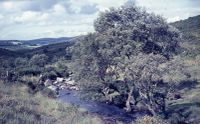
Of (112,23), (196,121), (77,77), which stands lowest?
(196,121)

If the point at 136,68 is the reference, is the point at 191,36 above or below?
above

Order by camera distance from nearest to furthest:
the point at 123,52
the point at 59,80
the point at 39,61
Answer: the point at 123,52 < the point at 59,80 < the point at 39,61

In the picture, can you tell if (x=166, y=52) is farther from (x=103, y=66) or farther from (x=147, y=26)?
(x=103, y=66)

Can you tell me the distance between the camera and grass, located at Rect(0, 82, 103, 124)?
1975cm

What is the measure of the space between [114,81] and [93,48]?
653 centimetres

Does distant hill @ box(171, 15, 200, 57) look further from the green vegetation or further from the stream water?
the stream water

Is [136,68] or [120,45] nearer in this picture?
[136,68]

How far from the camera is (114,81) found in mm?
54438

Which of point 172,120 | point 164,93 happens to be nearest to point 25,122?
point 172,120

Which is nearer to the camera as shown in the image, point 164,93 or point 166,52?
point 164,93

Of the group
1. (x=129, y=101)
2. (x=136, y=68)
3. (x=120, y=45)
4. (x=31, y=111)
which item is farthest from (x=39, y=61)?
(x=31, y=111)

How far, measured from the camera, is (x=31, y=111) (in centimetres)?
2327

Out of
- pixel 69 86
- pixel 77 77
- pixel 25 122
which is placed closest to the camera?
pixel 25 122

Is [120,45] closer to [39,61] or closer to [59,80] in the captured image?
[59,80]
